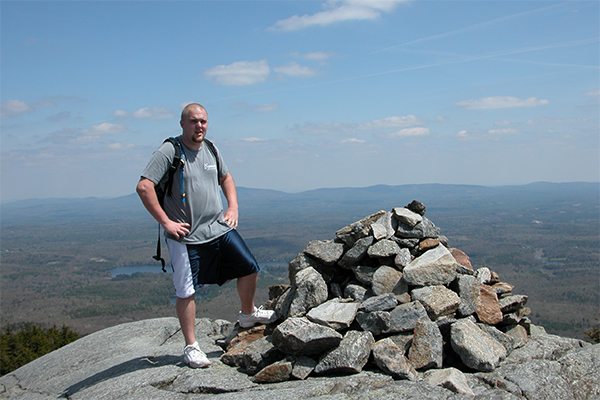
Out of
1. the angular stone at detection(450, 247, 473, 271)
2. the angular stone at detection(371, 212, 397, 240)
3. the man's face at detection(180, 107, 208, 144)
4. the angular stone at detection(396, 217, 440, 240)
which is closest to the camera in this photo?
the man's face at detection(180, 107, 208, 144)

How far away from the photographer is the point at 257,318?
796 centimetres

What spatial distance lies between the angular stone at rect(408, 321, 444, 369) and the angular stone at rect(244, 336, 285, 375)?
210 centimetres

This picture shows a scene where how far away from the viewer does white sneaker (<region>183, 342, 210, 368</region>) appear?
6.75 meters

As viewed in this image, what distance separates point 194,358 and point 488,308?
5.34 metres

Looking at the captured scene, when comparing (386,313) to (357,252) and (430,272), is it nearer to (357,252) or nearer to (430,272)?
(430,272)

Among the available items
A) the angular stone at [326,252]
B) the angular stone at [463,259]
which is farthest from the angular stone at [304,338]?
the angular stone at [463,259]

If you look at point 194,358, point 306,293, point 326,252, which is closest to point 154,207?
point 194,358

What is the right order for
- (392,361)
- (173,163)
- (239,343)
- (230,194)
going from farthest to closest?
(239,343) < (230,194) < (173,163) < (392,361)

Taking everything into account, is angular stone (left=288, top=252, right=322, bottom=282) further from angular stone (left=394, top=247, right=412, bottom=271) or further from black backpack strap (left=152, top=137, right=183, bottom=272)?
black backpack strap (left=152, top=137, right=183, bottom=272)

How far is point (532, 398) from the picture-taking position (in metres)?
5.69

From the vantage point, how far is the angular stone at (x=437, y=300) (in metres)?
7.19

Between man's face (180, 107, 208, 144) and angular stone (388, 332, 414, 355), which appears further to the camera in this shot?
angular stone (388, 332, 414, 355)

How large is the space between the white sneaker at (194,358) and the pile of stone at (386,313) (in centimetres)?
45

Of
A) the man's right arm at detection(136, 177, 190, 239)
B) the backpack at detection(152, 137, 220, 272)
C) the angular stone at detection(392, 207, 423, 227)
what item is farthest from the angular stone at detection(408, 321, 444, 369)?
the backpack at detection(152, 137, 220, 272)
